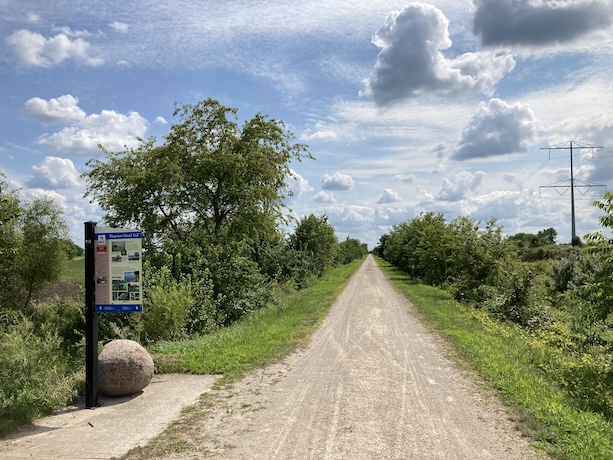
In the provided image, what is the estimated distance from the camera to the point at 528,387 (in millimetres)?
7902

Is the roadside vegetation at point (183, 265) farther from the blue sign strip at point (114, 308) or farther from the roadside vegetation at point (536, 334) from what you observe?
the roadside vegetation at point (536, 334)

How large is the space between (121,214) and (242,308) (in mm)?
8803

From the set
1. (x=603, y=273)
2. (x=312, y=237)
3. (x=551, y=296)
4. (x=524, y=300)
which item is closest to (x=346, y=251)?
(x=312, y=237)

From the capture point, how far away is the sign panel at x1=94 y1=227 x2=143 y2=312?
7699 millimetres

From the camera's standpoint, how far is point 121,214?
886 inches

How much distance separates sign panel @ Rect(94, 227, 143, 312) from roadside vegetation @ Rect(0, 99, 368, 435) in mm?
1644

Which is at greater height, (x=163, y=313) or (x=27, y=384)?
(x=163, y=313)

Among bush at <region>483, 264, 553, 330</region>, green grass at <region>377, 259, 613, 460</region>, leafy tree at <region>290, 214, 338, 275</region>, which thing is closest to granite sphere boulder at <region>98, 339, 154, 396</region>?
green grass at <region>377, 259, 613, 460</region>

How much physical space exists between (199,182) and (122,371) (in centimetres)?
1499

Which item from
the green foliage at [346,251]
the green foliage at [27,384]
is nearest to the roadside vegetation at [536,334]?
the green foliage at [27,384]

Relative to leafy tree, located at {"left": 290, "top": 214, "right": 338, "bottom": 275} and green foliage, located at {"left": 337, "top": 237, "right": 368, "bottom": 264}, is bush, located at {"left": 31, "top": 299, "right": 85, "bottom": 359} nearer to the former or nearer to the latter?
leafy tree, located at {"left": 290, "top": 214, "right": 338, "bottom": 275}

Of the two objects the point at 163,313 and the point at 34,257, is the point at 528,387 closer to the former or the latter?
the point at 163,313

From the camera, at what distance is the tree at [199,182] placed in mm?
21578

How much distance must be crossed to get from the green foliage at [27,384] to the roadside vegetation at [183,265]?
0.06ft
